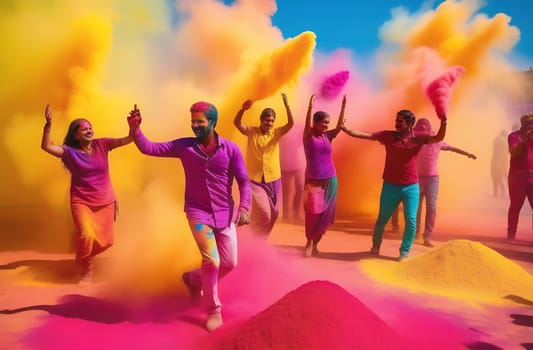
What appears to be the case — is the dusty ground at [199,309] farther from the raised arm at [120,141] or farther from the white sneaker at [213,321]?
the raised arm at [120,141]

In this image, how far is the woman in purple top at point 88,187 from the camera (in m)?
5.11

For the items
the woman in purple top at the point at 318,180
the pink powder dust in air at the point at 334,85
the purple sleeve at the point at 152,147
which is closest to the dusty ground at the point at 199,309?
the woman in purple top at the point at 318,180

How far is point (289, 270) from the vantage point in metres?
5.54

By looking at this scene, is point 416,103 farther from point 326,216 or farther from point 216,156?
point 216,156

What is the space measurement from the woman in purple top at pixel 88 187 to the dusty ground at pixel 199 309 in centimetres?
40

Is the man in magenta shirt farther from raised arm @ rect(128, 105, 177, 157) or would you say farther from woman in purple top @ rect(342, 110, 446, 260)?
woman in purple top @ rect(342, 110, 446, 260)

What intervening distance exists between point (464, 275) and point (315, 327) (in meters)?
2.86

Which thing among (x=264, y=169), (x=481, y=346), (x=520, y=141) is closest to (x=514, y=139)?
(x=520, y=141)

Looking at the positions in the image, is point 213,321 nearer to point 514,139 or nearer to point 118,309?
point 118,309

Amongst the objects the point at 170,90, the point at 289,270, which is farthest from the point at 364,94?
the point at 289,270

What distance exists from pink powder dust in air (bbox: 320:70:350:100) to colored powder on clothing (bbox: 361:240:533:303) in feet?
18.4

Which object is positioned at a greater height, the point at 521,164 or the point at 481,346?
the point at 521,164

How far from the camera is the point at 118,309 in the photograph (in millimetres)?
4207

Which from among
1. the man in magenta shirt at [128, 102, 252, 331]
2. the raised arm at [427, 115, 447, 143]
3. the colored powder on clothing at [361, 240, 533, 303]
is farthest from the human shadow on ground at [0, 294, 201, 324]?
the raised arm at [427, 115, 447, 143]
